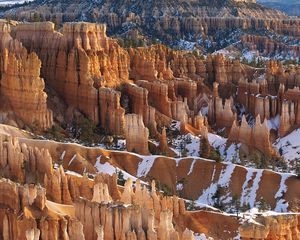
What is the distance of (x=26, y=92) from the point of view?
78500 mm

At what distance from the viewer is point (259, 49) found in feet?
534

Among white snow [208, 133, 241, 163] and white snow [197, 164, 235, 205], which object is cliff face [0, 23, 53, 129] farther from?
white snow [197, 164, 235, 205]

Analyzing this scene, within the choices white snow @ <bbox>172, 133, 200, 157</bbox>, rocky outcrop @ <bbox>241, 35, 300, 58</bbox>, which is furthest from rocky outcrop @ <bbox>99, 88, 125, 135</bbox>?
rocky outcrop @ <bbox>241, 35, 300, 58</bbox>

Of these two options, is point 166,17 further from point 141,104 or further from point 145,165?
point 145,165

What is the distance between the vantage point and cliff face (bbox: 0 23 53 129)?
78312 millimetres

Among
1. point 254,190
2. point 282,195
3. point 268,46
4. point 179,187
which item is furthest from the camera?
point 268,46

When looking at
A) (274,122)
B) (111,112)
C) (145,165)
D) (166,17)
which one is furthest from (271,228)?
(166,17)

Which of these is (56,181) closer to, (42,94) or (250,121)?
(42,94)

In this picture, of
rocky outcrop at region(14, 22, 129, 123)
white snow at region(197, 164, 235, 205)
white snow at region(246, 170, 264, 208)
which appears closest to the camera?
white snow at region(246, 170, 264, 208)

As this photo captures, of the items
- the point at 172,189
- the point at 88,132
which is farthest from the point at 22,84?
the point at 172,189

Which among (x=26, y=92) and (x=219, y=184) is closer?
(x=219, y=184)

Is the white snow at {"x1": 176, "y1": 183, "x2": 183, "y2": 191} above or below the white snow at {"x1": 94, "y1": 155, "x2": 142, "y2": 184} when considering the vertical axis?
below

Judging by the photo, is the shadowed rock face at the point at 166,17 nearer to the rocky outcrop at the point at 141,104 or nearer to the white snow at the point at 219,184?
the rocky outcrop at the point at 141,104

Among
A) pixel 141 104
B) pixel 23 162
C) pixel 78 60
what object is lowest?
pixel 141 104
